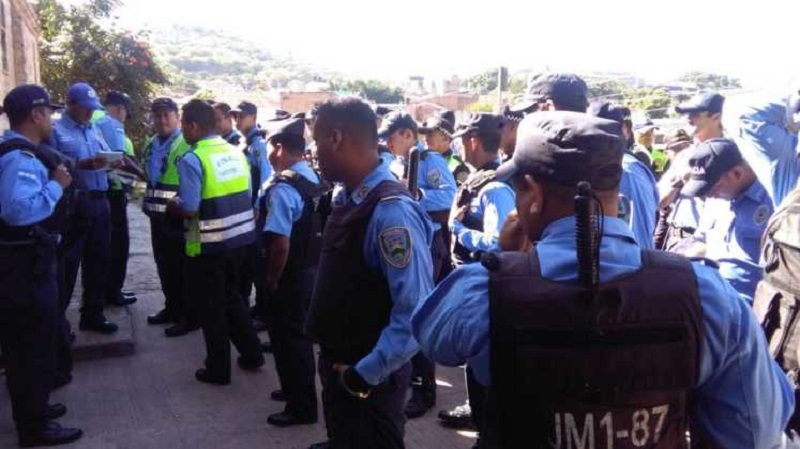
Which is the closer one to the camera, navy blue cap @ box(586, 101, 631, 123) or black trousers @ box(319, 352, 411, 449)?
black trousers @ box(319, 352, 411, 449)

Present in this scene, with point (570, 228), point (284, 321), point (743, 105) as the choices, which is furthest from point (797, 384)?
point (284, 321)

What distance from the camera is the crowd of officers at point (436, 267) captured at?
128 centimetres

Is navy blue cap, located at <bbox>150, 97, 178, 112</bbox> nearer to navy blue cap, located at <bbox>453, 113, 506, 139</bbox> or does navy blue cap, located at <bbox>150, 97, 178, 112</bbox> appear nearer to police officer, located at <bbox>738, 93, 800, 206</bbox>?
navy blue cap, located at <bbox>453, 113, 506, 139</bbox>

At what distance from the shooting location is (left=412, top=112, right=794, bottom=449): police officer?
4.13 feet

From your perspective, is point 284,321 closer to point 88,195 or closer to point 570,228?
point 88,195

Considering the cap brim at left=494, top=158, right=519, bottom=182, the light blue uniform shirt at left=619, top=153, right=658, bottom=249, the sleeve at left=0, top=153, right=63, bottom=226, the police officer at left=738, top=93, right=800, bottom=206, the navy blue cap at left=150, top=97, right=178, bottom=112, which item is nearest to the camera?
the cap brim at left=494, top=158, right=519, bottom=182

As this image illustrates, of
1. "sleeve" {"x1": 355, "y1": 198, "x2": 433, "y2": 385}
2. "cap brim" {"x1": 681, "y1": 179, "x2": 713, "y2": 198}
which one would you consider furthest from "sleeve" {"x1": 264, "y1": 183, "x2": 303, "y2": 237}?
"cap brim" {"x1": 681, "y1": 179, "x2": 713, "y2": 198}

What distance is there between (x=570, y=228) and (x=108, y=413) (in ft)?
12.9

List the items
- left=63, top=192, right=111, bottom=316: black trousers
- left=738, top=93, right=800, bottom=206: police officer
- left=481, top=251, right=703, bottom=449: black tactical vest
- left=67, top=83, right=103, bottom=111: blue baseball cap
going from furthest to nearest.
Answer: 1. left=67, top=83, right=103, bottom=111: blue baseball cap
2. left=63, top=192, right=111, bottom=316: black trousers
3. left=738, top=93, right=800, bottom=206: police officer
4. left=481, top=251, right=703, bottom=449: black tactical vest

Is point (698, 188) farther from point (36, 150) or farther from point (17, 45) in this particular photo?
point (17, 45)

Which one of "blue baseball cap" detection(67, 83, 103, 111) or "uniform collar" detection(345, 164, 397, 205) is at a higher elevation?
"blue baseball cap" detection(67, 83, 103, 111)

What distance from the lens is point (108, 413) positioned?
14.1 ft

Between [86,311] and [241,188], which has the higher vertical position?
[241,188]

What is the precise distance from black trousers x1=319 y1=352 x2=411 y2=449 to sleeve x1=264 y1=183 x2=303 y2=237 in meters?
1.41
